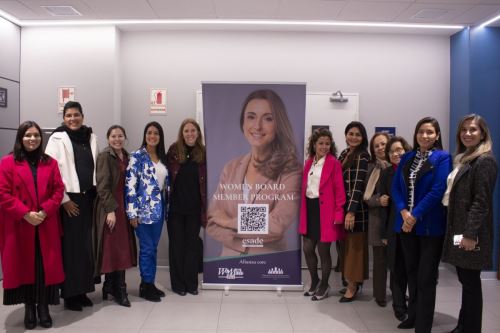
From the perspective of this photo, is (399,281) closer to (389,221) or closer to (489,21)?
(389,221)

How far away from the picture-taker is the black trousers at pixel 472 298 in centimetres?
281

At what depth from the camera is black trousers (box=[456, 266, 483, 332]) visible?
9.23ft

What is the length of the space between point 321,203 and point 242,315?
3.97 ft

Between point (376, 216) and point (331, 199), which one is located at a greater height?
point (331, 199)

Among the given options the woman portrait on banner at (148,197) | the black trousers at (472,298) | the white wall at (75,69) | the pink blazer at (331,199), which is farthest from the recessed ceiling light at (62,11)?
the black trousers at (472,298)

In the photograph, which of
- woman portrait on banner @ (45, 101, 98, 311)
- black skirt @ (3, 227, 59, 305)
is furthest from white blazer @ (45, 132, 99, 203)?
black skirt @ (3, 227, 59, 305)

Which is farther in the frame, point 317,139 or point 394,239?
point 317,139

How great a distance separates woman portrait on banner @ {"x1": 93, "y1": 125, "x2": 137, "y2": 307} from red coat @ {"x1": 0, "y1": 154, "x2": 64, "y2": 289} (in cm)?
39

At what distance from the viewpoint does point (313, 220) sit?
12.7ft

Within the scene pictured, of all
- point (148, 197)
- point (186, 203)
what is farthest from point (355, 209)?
point (148, 197)

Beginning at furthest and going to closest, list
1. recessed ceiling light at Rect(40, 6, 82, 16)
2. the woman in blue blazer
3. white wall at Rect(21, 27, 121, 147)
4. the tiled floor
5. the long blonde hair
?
white wall at Rect(21, 27, 121, 147) < recessed ceiling light at Rect(40, 6, 82, 16) < the tiled floor < the woman in blue blazer < the long blonde hair

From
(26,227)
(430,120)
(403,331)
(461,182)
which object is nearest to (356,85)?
(430,120)

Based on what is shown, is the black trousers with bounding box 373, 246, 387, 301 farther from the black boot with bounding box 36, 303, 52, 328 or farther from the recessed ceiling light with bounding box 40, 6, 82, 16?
the recessed ceiling light with bounding box 40, 6, 82, 16

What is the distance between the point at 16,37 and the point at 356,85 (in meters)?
4.15
